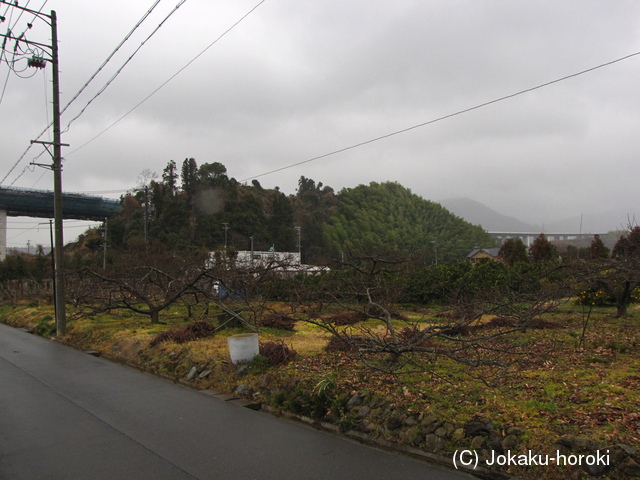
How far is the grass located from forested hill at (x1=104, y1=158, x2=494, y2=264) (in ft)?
124

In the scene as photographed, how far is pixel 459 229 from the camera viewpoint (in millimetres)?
102250

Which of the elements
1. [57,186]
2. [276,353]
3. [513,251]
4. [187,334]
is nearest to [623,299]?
[276,353]

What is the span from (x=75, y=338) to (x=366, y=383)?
1249 centimetres

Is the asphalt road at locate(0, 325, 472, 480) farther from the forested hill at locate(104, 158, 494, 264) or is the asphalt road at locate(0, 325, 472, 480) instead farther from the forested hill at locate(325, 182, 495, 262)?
the forested hill at locate(325, 182, 495, 262)

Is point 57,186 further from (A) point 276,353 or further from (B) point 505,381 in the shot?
(B) point 505,381

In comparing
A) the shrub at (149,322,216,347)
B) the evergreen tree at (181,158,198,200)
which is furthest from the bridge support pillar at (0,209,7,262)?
the shrub at (149,322,216,347)

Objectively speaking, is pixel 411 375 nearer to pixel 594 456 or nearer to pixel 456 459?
pixel 456 459

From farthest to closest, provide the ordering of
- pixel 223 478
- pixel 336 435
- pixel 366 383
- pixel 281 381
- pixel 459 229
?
1. pixel 459 229
2. pixel 281 381
3. pixel 366 383
4. pixel 336 435
5. pixel 223 478

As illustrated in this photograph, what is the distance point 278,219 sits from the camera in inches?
2982

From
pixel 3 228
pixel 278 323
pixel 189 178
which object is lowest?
pixel 278 323

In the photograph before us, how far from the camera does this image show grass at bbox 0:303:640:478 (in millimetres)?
5039

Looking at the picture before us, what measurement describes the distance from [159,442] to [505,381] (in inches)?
183

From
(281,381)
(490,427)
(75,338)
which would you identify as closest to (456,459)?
(490,427)

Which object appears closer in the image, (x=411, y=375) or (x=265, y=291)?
(x=411, y=375)
